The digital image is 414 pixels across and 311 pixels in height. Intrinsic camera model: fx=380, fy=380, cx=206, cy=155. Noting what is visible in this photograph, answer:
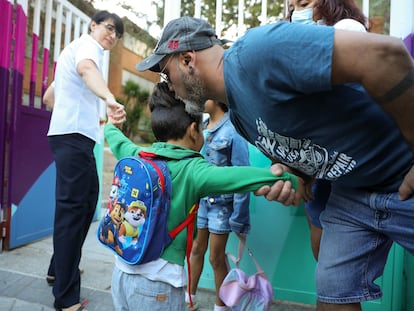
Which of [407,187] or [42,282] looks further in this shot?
[42,282]

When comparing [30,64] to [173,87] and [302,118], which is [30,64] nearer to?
[173,87]

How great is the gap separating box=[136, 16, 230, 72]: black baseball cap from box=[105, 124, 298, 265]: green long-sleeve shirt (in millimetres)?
390

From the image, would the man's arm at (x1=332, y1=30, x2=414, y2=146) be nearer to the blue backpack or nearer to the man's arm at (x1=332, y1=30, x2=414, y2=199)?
the man's arm at (x1=332, y1=30, x2=414, y2=199)

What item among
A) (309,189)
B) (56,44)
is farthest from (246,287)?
(56,44)

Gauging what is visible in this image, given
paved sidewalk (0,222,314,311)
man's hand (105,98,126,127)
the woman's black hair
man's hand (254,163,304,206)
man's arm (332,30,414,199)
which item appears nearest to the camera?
man's arm (332,30,414,199)

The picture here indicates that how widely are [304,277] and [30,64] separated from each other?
3218 millimetres

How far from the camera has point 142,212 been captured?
1488 mm

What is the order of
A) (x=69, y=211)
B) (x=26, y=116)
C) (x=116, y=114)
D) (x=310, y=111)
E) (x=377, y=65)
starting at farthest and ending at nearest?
1. (x=26, y=116)
2. (x=69, y=211)
3. (x=116, y=114)
4. (x=310, y=111)
5. (x=377, y=65)

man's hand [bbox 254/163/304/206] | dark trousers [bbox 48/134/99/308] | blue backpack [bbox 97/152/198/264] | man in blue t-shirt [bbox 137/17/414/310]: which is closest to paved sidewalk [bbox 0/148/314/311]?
dark trousers [bbox 48/134/99/308]

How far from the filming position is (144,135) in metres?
20.6

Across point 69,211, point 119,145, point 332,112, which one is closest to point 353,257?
point 332,112

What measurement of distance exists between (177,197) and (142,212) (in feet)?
0.49

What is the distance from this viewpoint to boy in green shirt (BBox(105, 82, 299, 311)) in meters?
1.40

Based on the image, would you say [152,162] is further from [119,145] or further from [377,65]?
[377,65]
